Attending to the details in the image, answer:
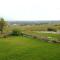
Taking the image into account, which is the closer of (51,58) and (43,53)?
(51,58)

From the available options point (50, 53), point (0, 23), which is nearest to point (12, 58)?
point (50, 53)

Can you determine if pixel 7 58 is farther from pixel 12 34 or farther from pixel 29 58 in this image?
pixel 12 34

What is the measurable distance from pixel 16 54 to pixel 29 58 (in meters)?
1.48

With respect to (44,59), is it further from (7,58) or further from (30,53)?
(7,58)

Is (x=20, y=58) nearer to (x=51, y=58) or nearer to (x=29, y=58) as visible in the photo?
(x=29, y=58)

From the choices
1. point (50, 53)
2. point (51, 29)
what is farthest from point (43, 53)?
point (51, 29)

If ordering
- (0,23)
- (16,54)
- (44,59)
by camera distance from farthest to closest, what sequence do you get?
(0,23) < (16,54) < (44,59)

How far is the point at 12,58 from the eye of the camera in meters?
12.2

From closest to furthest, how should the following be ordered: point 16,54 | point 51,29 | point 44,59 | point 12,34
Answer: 1. point 44,59
2. point 16,54
3. point 12,34
4. point 51,29

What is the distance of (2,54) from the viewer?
13445 mm

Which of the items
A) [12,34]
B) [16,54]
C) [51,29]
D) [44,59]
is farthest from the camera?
[51,29]

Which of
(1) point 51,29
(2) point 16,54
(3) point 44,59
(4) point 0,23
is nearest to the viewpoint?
(3) point 44,59

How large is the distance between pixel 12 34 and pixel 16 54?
43.3 feet

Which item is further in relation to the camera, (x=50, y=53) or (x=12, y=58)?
(x=50, y=53)
